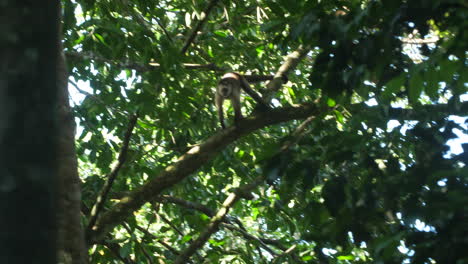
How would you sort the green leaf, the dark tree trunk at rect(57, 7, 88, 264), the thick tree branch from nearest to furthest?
the green leaf
the dark tree trunk at rect(57, 7, 88, 264)
the thick tree branch

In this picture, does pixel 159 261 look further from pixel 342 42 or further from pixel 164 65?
pixel 342 42

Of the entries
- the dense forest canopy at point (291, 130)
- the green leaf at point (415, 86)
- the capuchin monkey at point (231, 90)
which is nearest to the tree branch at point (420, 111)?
the dense forest canopy at point (291, 130)

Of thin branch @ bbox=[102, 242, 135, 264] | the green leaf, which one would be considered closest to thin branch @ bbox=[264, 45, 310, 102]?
thin branch @ bbox=[102, 242, 135, 264]

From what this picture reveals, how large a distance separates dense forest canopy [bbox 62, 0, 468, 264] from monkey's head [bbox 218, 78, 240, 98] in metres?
0.17

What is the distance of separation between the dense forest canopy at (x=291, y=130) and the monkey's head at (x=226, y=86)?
17 cm

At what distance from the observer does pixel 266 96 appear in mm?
5426

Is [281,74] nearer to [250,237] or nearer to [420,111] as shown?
[250,237]

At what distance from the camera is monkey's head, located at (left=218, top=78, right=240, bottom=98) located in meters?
6.72

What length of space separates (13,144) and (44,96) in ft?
0.45

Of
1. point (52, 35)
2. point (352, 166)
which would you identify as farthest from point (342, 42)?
point (52, 35)

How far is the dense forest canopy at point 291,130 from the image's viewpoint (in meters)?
2.82

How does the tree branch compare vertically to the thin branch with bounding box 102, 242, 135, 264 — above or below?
below

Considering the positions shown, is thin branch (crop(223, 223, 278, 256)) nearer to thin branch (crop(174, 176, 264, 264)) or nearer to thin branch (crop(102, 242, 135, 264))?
thin branch (crop(174, 176, 264, 264))

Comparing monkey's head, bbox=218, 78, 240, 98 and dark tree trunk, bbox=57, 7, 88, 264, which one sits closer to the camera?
dark tree trunk, bbox=57, 7, 88, 264
